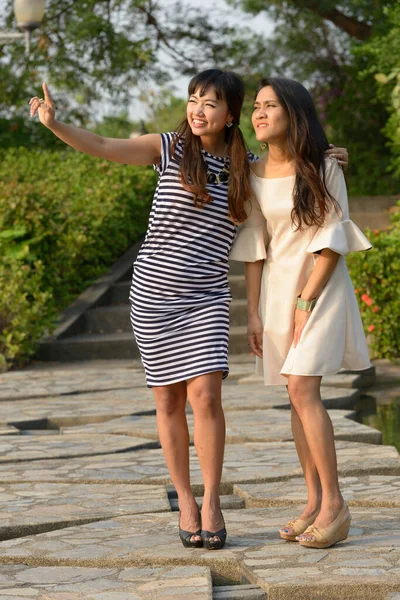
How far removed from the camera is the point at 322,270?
4227 mm

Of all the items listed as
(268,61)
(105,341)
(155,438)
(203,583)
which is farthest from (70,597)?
(268,61)

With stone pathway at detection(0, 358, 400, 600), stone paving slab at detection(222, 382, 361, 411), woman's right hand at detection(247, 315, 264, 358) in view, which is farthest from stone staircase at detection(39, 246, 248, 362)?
woman's right hand at detection(247, 315, 264, 358)

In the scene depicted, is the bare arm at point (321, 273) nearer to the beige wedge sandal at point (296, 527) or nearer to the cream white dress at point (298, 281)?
the cream white dress at point (298, 281)

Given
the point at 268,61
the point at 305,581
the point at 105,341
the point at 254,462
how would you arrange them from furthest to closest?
the point at 268,61 < the point at 105,341 < the point at 254,462 < the point at 305,581

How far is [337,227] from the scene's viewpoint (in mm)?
4266

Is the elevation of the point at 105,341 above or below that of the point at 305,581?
below

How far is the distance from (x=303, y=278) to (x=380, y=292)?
6.39m

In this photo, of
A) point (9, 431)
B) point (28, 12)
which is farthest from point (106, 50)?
point (9, 431)

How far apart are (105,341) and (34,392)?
94.6 inches

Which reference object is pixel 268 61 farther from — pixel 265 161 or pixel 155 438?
pixel 265 161

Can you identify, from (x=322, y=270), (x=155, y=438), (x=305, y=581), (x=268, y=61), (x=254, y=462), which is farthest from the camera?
(x=268, y=61)

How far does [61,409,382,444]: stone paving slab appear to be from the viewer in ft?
22.1

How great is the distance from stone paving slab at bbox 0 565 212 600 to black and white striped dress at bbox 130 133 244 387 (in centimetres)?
76

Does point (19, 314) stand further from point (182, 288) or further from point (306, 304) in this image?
point (306, 304)
